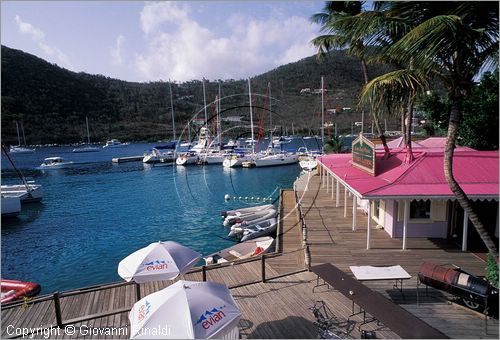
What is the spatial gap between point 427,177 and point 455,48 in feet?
23.7

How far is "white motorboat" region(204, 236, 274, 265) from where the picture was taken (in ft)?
54.8

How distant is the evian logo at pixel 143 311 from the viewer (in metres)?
6.43

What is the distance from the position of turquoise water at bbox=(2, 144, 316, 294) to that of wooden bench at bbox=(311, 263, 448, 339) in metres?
13.7

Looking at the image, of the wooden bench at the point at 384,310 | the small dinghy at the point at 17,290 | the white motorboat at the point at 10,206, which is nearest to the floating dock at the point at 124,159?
the white motorboat at the point at 10,206

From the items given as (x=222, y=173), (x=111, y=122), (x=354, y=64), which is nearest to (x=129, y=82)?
(x=111, y=122)

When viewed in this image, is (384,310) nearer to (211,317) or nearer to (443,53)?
(211,317)

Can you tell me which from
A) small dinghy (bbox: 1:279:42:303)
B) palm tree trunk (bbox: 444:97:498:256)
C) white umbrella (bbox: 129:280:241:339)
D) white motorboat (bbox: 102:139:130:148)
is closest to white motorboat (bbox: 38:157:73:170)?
white motorboat (bbox: 102:139:130:148)

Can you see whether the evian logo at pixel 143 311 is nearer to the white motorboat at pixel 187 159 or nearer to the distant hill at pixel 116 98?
the white motorboat at pixel 187 159

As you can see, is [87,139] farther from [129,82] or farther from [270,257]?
[270,257]

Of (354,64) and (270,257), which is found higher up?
(354,64)

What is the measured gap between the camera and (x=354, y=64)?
14112cm

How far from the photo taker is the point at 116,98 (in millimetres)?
162500

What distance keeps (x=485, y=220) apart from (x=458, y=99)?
29.5 feet

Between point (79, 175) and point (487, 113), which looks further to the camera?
point (79, 175)
